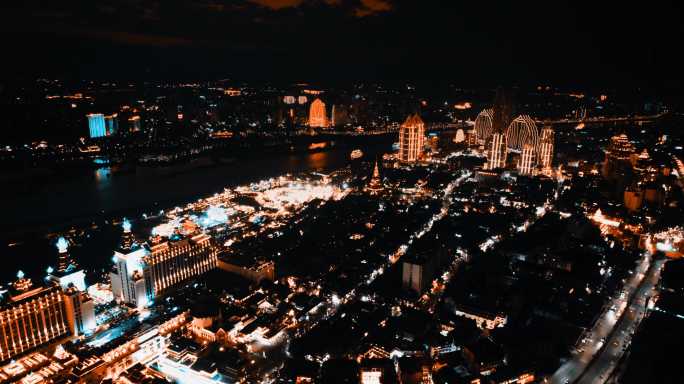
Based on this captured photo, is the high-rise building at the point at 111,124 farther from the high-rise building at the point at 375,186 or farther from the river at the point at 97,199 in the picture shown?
the high-rise building at the point at 375,186

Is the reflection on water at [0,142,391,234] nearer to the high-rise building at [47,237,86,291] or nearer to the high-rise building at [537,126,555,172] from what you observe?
the high-rise building at [47,237,86,291]

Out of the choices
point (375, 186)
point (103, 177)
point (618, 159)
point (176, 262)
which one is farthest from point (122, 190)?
point (618, 159)

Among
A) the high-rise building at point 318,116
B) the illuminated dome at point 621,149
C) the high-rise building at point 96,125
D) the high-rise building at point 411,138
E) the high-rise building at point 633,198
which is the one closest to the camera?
the high-rise building at point 633,198

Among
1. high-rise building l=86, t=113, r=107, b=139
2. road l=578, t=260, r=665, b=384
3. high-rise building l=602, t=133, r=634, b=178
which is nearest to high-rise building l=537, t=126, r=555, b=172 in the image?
high-rise building l=602, t=133, r=634, b=178

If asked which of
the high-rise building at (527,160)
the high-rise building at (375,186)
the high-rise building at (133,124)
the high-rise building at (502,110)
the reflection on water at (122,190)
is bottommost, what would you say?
the reflection on water at (122,190)

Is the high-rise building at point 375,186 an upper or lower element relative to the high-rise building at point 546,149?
lower

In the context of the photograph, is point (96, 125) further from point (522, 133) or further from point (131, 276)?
point (522, 133)

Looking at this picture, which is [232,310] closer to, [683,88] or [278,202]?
[278,202]

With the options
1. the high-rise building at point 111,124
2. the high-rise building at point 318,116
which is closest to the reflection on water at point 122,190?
the high-rise building at point 111,124
